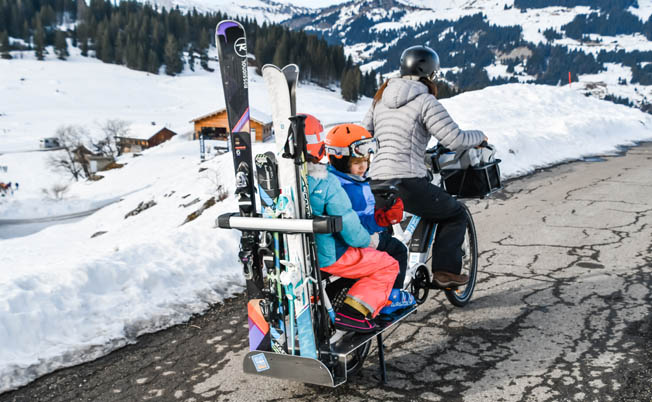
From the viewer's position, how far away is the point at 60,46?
12494 cm

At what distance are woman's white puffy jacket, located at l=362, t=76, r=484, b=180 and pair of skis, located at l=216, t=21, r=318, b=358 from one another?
4.28 feet

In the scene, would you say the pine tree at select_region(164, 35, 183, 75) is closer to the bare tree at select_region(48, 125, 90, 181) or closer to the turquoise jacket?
the bare tree at select_region(48, 125, 90, 181)

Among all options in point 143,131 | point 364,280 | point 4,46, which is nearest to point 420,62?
point 364,280

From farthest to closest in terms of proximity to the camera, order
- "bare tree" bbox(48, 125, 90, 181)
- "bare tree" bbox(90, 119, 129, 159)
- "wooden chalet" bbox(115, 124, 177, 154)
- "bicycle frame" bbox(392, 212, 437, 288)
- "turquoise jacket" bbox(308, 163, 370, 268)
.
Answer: "wooden chalet" bbox(115, 124, 177, 154), "bare tree" bbox(90, 119, 129, 159), "bare tree" bbox(48, 125, 90, 181), "bicycle frame" bbox(392, 212, 437, 288), "turquoise jacket" bbox(308, 163, 370, 268)

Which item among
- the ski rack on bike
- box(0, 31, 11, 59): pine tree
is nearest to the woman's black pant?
the ski rack on bike

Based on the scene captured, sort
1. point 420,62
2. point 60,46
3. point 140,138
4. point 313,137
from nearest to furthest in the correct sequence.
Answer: point 313,137, point 420,62, point 140,138, point 60,46

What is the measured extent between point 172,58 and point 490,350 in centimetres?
12781

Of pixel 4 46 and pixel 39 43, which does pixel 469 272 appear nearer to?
pixel 39 43

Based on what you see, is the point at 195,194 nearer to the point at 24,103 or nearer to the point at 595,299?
the point at 595,299

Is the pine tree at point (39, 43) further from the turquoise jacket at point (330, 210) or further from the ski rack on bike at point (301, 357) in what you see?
the turquoise jacket at point (330, 210)

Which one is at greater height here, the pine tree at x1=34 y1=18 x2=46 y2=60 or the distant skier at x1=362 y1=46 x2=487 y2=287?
the pine tree at x1=34 y1=18 x2=46 y2=60

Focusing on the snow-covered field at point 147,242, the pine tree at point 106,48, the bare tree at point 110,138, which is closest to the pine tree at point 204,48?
the pine tree at point 106,48

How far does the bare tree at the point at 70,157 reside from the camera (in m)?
65.2

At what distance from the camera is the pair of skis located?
9.61ft
